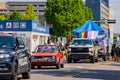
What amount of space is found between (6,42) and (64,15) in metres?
62.8

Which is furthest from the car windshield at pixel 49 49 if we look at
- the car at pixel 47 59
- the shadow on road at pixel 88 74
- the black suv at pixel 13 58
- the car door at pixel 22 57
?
the car door at pixel 22 57

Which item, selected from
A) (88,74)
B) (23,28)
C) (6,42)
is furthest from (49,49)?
(23,28)

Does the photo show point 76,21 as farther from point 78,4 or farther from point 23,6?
point 23,6

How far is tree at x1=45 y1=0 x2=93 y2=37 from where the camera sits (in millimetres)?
79062

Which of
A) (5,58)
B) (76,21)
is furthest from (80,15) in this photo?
(5,58)

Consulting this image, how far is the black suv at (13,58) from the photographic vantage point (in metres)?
15.2

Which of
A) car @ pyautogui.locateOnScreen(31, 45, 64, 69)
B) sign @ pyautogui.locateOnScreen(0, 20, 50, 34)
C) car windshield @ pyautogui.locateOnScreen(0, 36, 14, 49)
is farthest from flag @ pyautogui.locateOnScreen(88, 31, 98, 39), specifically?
car windshield @ pyautogui.locateOnScreen(0, 36, 14, 49)

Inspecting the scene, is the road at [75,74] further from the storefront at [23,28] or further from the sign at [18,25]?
the sign at [18,25]

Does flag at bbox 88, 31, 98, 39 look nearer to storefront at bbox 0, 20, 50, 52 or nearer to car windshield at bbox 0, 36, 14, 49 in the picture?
storefront at bbox 0, 20, 50, 52

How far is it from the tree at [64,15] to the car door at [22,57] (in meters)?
61.2

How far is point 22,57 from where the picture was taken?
55.1 feet

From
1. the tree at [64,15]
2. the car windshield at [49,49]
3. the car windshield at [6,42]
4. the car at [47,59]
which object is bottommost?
the car at [47,59]

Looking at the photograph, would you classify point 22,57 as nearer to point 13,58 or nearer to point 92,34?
point 13,58

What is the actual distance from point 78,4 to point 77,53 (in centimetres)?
4649
